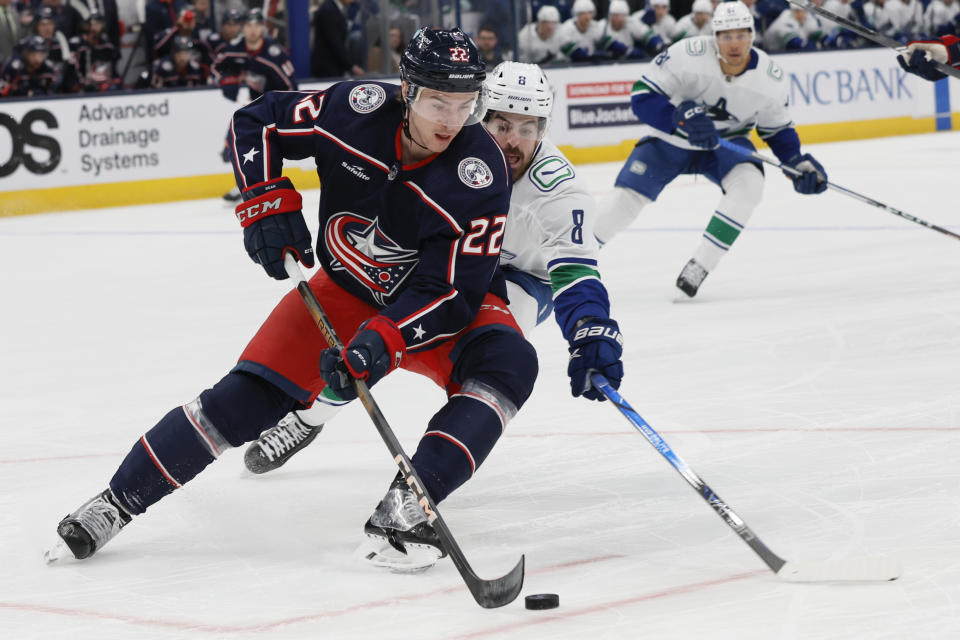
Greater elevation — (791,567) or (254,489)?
(791,567)

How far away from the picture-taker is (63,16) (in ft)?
34.8

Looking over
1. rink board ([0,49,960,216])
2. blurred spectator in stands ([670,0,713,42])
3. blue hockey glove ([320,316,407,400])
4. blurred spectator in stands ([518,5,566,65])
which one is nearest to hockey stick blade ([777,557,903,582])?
blue hockey glove ([320,316,407,400])

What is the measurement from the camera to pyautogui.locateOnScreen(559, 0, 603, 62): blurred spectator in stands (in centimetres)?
1284

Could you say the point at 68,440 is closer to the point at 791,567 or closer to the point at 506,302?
the point at 506,302

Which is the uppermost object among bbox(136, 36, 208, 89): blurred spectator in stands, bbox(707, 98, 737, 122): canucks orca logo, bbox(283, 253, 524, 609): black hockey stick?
bbox(283, 253, 524, 609): black hockey stick

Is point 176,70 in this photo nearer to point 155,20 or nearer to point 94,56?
point 155,20

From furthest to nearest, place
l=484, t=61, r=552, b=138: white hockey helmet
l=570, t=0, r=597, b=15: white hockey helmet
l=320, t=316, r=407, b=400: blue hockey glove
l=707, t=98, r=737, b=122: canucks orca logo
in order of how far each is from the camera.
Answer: l=570, t=0, r=597, b=15: white hockey helmet < l=707, t=98, r=737, b=122: canucks orca logo < l=484, t=61, r=552, b=138: white hockey helmet < l=320, t=316, r=407, b=400: blue hockey glove

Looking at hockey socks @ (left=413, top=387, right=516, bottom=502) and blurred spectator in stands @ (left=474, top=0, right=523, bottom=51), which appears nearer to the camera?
hockey socks @ (left=413, top=387, right=516, bottom=502)

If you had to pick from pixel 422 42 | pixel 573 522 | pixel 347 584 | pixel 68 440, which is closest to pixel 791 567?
pixel 573 522

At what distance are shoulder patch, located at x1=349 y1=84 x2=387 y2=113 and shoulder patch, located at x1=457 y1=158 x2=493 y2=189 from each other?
247 mm

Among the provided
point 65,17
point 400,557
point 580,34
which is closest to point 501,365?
point 400,557

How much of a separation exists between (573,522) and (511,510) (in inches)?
6.5

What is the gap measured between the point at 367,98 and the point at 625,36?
10.8 metres

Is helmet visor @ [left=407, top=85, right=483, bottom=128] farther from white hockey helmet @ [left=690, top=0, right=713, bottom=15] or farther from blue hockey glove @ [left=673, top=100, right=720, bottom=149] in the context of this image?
white hockey helmet @ [left=690, top=0, right=713, bottom=15]
